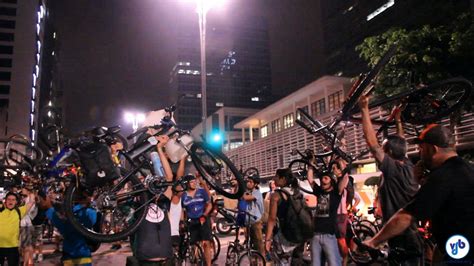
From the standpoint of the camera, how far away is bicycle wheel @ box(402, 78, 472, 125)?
21.0 feet

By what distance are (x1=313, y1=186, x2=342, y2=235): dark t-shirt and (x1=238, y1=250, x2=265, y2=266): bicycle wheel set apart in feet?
8.56

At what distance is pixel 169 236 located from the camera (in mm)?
5320

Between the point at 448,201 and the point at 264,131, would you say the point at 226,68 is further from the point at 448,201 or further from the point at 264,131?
the point at 448,201

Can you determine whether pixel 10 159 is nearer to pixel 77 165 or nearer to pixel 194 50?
pixel 77 165

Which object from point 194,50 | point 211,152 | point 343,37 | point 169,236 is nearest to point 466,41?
point 211,152

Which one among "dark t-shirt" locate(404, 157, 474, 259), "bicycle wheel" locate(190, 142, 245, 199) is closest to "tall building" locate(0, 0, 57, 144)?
"bicycle wheel" locate(190, 142, 245, 199)

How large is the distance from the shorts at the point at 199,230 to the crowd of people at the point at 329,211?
2 centimetres

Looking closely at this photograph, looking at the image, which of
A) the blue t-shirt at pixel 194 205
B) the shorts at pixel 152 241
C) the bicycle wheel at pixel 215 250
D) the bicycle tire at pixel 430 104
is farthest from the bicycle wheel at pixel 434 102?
the bicycle wheel at pixel 215 250

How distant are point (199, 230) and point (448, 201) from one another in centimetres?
700

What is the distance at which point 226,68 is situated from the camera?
152 m

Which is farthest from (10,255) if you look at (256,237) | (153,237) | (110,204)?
(256,237)

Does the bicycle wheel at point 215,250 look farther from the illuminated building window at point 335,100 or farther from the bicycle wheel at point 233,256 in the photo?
the illuminated building window at point 335,100

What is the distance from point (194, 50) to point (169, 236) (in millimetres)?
151503

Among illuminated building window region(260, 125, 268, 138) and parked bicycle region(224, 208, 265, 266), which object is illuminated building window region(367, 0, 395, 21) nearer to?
illuminated building window region(260, 125, 268, 138)
